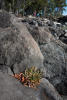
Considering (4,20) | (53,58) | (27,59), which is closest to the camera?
(27,59)

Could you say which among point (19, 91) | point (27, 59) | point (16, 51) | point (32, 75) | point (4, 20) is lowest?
point (19, 91)

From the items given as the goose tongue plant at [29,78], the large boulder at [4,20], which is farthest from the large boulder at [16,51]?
the large boulder at [4,20]

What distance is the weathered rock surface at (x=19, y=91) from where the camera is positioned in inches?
356

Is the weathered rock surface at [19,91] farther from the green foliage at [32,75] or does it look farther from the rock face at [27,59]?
the green foliage at [32,75]

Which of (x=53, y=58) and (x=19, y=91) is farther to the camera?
(x=53, y=58)

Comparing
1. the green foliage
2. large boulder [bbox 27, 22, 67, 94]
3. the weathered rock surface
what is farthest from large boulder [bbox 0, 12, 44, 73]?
the weathered rock surface

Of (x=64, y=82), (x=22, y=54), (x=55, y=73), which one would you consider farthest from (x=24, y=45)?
(x=64, y=82)

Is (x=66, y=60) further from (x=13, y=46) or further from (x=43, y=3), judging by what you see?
(x=43, y=3)

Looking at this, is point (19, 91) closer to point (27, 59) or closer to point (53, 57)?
point (27, 59)

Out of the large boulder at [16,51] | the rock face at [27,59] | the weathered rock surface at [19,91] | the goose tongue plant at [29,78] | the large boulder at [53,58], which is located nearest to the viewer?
the weathered rock surface at [19,91]

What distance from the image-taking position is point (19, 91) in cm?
969

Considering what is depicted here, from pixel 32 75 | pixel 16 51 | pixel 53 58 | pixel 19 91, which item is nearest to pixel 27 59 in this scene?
pixel 16 51

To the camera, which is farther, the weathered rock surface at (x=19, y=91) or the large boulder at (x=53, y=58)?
the large boulder at (x=53, y=58)

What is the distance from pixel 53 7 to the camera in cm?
7075
